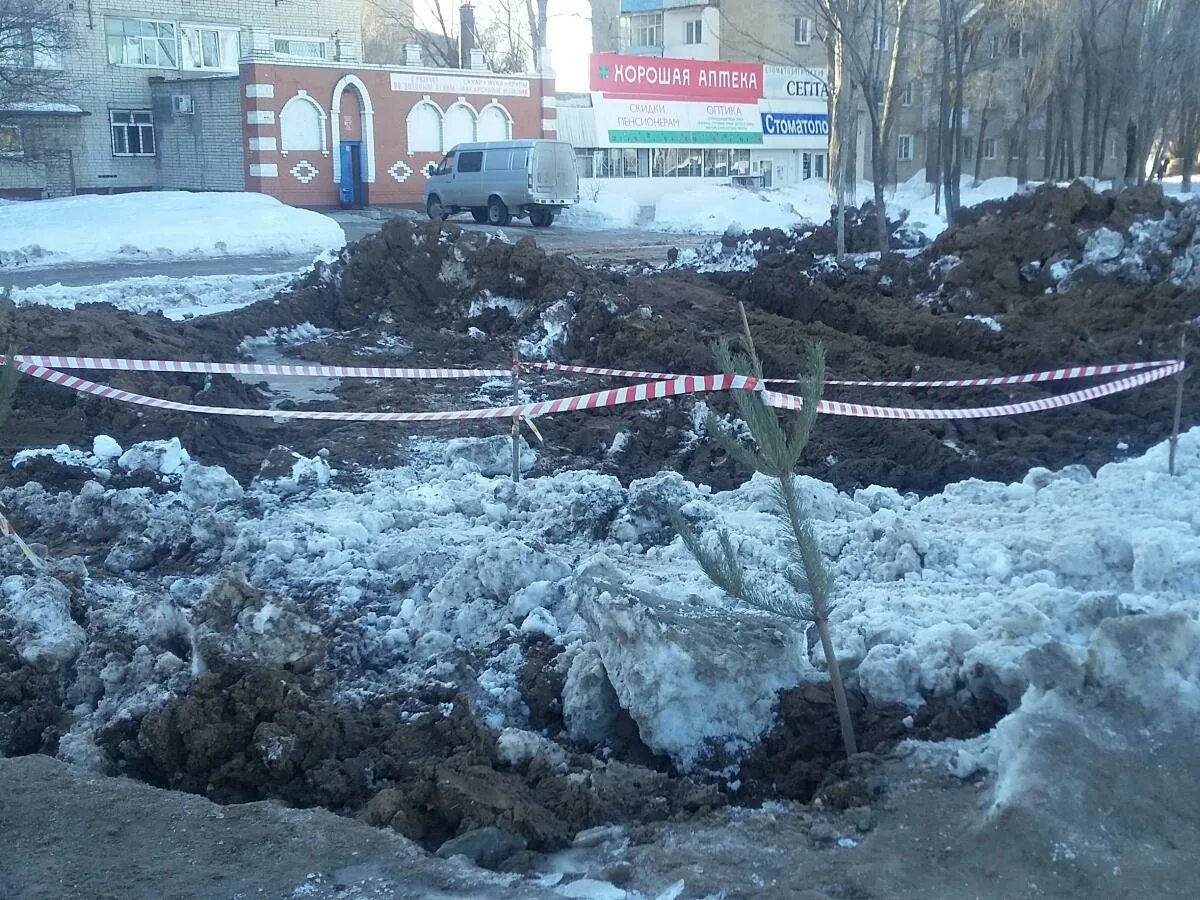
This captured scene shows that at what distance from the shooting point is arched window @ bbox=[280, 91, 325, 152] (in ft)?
126

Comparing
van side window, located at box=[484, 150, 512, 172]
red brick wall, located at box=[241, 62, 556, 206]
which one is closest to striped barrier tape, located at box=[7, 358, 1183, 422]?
van side window, located at box=[484, 150, 512, 172]

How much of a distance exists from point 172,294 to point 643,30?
49557 millimetres

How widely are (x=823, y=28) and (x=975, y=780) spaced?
22499mm

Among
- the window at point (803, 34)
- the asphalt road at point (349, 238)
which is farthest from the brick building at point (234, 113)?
the window at point (803, 34)

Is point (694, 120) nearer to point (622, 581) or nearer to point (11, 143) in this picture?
point (11, 143)

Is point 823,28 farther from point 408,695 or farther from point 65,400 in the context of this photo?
point 408,695

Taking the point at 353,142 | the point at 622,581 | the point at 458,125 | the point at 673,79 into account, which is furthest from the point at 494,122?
the point at 622,581

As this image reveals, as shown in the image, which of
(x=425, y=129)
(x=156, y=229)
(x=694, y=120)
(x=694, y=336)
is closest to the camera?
(x=694, y=336)

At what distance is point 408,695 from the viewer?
17.6 ft

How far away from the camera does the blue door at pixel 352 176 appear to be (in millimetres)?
39906

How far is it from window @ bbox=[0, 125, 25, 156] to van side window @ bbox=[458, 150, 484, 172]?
13.8 m

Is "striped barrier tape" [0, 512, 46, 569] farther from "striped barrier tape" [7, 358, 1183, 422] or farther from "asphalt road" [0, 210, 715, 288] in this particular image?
"asphalt road" [0, 210, 715, 288]

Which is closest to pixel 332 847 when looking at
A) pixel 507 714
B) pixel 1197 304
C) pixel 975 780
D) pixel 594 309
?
pixel 507 714

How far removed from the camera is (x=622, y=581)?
598 cm
